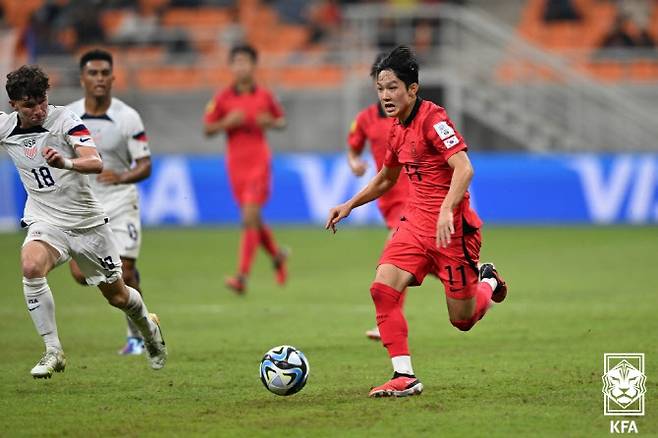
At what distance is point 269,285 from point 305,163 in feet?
24.1

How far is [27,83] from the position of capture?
816cm

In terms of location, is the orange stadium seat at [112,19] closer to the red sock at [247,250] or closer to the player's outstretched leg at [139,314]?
the red sock at [247,250]

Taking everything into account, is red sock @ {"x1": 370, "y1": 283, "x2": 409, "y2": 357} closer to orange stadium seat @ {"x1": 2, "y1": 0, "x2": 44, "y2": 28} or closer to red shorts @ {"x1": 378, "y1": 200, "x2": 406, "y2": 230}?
red shorts @ {"x1": 378, "y1": 200, "x2": 406, "y2": 230}

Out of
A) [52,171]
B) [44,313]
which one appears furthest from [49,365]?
[52,171]

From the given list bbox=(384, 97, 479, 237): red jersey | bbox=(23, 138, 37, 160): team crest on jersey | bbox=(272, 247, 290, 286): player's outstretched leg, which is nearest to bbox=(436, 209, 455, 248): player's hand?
bbox=(384, 97, 479, 237): red jersey

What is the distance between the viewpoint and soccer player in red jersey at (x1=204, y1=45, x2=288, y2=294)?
15.4 meters

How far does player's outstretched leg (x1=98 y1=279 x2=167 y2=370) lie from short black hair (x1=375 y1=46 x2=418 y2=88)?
2.57m

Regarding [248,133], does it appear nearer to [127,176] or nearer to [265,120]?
[265,120]

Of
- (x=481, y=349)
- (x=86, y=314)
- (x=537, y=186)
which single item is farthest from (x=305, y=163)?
(x=481, y=349)

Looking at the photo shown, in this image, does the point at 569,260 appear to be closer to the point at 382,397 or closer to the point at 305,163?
the point at 305,163

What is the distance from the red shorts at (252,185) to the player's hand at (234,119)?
24.6 inches

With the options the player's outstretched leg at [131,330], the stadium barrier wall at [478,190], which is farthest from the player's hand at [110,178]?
the stadium barrier wall at [478,190]

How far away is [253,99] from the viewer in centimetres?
1559

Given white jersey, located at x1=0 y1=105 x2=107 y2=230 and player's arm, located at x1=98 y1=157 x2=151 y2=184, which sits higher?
white jersey, located at x1=0 y1=105 x2=107 y2=230
